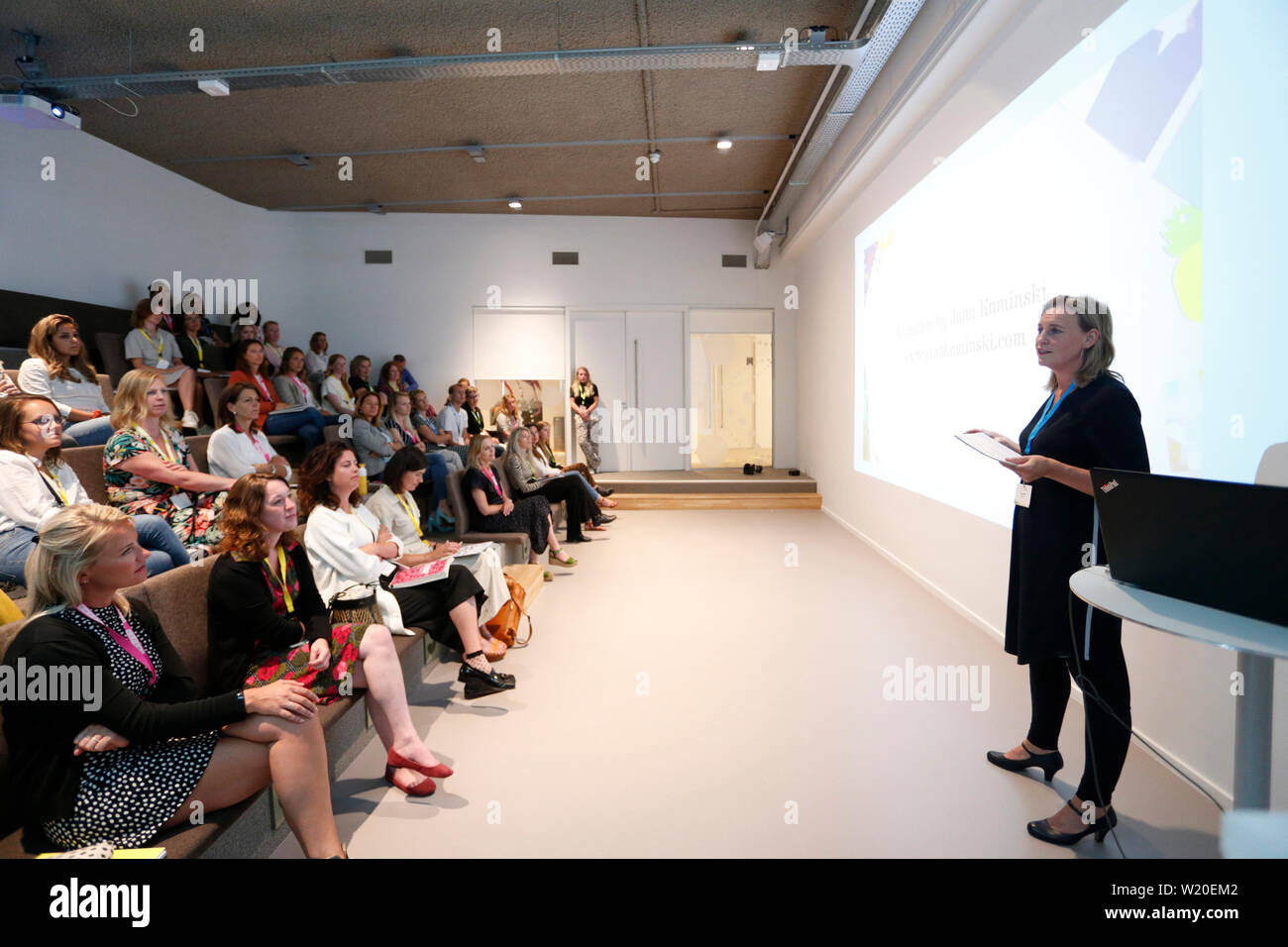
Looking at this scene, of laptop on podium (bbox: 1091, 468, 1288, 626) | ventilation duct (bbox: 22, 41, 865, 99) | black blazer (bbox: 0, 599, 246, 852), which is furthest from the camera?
ventilation duct (bbox: 22, 41, 865, 99)

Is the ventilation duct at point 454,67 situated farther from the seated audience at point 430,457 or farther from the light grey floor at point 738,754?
the light grey floor at point 738,754

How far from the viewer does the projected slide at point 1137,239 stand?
6.87 feet

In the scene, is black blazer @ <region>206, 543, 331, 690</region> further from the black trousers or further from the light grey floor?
the black trousers

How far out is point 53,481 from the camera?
2.74m

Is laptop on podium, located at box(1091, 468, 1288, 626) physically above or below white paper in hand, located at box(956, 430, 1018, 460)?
below

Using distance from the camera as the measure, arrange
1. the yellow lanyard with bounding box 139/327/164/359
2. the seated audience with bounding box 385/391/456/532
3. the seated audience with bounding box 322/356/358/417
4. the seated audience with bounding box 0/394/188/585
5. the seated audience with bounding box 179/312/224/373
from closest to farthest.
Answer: the seated audience with bounding box 0/394/188/585
the seated audience with bounding box 385/391/456/532
the yellow lanyard with bounding box 139/327/164/359
the seated audience with bounding box 179/312/224/373
the seated audience with bounding box 322/356/358/417

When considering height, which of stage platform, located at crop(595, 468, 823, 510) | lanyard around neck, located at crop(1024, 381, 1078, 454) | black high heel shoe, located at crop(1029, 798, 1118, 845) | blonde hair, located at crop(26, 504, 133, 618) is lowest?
black high heel shoe, located at crop(1029, 798, 1118, 845)

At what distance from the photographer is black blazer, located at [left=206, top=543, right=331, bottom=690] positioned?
2088mm

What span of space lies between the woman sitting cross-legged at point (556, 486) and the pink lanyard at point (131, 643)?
4.18 metres

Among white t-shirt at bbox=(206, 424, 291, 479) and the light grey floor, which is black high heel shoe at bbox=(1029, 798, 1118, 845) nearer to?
the light grey floor

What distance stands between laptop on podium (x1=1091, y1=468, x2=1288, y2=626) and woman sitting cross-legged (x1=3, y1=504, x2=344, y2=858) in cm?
200

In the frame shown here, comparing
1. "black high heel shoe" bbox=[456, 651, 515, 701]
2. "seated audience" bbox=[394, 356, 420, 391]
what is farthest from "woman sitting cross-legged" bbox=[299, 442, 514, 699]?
"seated audience" bbox=[394, 356, 420, 391]

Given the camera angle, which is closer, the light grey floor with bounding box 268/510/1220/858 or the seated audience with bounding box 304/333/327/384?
the light grey floor with bounding box 268/510/1220/858

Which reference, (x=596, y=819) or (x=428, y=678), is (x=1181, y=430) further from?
(x=428, y=678)
